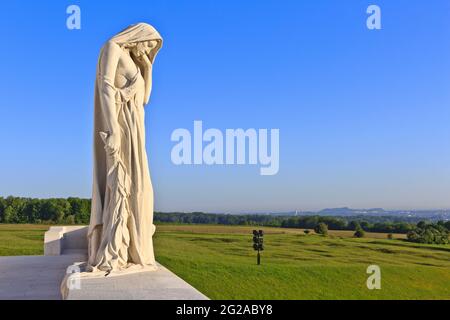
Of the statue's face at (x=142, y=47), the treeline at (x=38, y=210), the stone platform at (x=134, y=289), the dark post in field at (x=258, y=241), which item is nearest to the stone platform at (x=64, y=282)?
the stone platform at (x=134, y=289)

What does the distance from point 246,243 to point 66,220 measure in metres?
14.8

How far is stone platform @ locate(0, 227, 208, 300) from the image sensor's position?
4656 mm

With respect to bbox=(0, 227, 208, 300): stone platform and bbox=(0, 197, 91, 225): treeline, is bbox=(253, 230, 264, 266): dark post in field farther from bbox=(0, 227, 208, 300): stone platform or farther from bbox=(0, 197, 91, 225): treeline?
bbox=(0, 227, 208, 300): stone platform

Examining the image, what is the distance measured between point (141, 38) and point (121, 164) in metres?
2.01

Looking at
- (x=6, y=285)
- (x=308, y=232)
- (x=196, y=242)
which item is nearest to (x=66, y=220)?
(x=196, y=242)

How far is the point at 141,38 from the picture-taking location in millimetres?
6328

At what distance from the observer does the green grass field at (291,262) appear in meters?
21.6

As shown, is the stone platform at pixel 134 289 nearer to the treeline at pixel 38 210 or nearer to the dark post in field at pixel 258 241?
the dark post in field at pixel 258 241

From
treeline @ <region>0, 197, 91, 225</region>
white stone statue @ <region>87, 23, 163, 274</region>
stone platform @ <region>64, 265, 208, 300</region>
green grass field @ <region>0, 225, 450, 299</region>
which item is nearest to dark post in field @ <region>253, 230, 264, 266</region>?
green grass field @ <region>0, 225, 450, 299</region>

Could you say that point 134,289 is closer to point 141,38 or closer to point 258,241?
point 141,38

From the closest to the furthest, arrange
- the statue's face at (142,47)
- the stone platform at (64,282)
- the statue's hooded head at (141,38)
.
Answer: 1. the stone platform at (64,282)
2. the statue's hooded head at (141,38)
3. the statue's face at (142,47)

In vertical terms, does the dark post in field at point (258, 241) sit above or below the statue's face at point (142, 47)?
below
